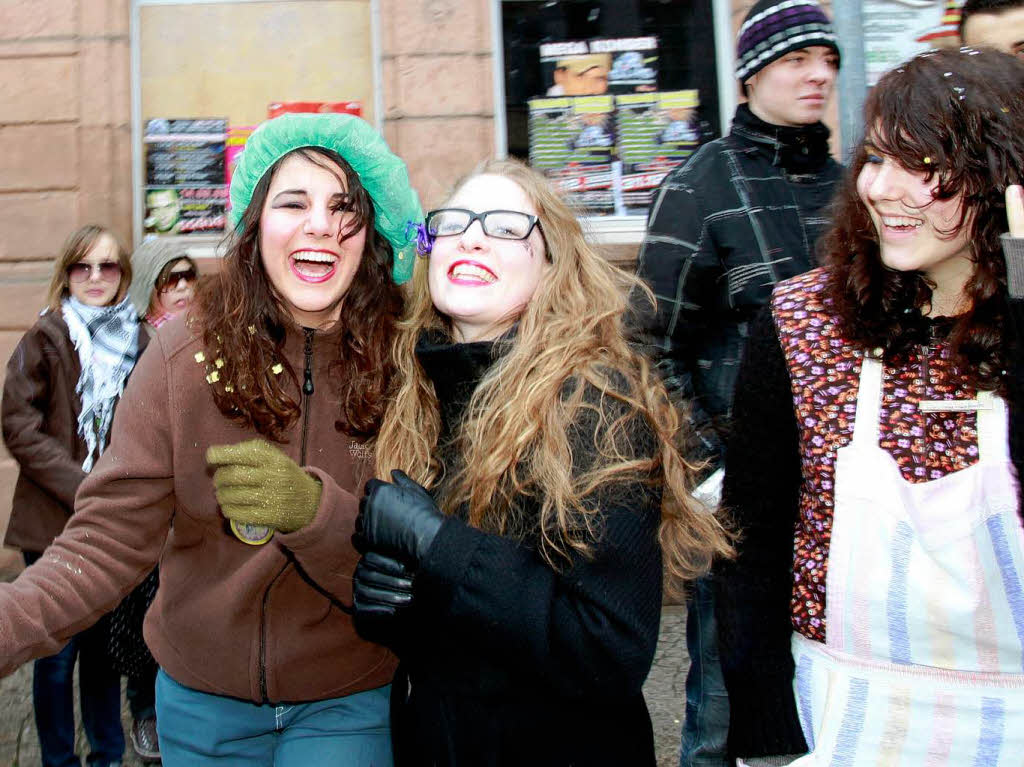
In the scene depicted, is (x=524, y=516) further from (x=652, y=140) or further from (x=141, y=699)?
(x=652, y=140)

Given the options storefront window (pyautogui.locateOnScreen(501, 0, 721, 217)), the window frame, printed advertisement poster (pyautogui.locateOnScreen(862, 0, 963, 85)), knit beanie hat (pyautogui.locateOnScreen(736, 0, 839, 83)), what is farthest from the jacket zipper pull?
printed advertisement poster (pyautogui.locateOnScreen(862, 0, 963, 85))

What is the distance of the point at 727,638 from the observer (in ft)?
6.28

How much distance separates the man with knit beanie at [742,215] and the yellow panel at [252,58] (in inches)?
135

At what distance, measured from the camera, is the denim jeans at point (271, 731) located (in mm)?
2170

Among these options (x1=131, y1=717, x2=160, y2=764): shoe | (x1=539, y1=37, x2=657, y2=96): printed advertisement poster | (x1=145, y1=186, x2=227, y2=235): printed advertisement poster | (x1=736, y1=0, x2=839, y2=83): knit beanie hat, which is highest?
(x1=539, y1=37, x2=657, y2=96): printed advertisement poster

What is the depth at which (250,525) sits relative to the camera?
2.04 m

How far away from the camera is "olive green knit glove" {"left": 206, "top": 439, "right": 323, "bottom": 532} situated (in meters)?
1.80

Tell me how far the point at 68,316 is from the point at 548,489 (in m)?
2.95

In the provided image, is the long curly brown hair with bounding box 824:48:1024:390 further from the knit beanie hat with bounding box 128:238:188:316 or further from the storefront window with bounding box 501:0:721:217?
the storefront window with bounding box 501:0:721:217

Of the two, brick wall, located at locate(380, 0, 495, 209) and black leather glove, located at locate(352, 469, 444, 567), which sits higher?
brick wall, located at locate(380, 0, 495, 209)

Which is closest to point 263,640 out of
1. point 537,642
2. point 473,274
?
point 537,642

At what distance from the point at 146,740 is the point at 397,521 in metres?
2.77

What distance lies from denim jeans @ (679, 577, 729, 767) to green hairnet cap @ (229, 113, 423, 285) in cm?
143

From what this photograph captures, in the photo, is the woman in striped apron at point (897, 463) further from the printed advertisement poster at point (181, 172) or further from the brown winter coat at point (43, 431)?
the printed advertisement poster at point (181, 172)
